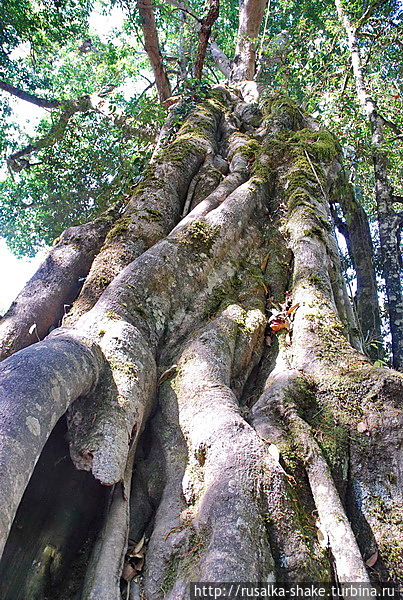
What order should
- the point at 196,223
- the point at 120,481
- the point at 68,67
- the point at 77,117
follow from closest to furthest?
the point at 120,481
the point at 196,223
the point at 77,117
the point at 68,67

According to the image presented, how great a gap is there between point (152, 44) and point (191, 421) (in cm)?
728

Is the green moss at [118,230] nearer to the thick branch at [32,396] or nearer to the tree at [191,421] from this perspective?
the tree at [191,421]

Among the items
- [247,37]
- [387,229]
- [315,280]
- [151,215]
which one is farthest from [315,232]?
[247,37]

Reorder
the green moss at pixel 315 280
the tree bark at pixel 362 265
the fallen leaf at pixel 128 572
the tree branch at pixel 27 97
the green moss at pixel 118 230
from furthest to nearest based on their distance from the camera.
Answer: the tree branch at pixel 27 97 < the tree bark at pixel 362 265 < the green moss at pixel 118 230 < the green moss at pixel 315 280 < the fallen leaf at pixel 128 572

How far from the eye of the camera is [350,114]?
343 inches

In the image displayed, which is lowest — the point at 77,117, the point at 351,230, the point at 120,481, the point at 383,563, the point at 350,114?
the point at 120,481

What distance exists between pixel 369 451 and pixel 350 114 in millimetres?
7884

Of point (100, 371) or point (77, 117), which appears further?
point (77, 117)

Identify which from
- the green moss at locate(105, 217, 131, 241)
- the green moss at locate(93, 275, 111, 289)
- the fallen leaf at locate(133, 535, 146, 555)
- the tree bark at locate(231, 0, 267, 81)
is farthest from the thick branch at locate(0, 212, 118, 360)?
the tree bark at locate(231, 0, 267, 81)

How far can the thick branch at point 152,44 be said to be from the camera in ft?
23.9

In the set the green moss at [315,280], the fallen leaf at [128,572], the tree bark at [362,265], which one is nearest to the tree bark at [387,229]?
the tree bark at [362,265]

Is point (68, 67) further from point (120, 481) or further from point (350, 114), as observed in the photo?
point (120, 481)

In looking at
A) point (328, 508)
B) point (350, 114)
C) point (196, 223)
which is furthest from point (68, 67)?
point (328, 508)

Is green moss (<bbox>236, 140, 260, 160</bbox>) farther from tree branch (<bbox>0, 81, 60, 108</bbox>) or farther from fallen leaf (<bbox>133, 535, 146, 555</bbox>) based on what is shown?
fallen leaf (<bbox>133, 535, 146, 555</bbox>)
